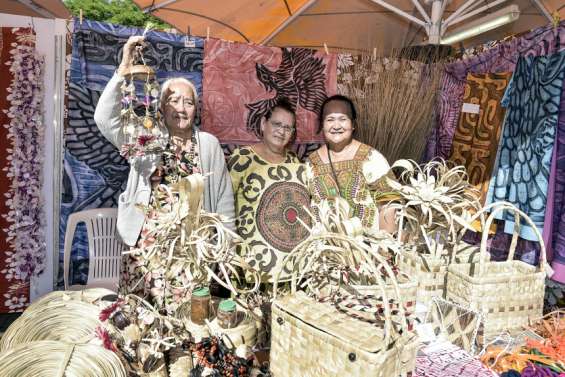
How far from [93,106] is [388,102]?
6.02ft

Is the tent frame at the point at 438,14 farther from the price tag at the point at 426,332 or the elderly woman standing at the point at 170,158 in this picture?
the price tag at the point at 426,332

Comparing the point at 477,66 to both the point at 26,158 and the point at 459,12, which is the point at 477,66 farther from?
the point at 26,158

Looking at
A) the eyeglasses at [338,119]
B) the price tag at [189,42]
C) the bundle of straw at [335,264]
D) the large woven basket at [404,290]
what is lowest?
the large woven basket at [404,290]

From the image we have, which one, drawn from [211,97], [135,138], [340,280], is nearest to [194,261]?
[340,280]

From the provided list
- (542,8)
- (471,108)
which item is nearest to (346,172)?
(471,108)

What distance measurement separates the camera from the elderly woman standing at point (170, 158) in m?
1.70

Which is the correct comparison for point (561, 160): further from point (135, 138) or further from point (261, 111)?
point (135, 138)

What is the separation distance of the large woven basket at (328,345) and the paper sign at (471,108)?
2077mm

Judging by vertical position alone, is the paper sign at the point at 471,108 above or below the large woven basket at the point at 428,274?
above

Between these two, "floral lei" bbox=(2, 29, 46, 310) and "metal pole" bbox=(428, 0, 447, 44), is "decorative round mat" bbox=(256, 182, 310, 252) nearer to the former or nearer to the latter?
"floral lei" bbox=(2, 29, 46, 310)

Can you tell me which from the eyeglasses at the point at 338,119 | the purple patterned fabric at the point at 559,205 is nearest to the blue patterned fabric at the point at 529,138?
the purple patterned fabric at the point at 559,205

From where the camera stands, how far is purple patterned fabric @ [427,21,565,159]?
2.09 metres

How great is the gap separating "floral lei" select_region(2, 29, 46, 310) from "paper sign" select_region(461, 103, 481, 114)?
2.60 meters

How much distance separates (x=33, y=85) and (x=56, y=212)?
75 centimetres
